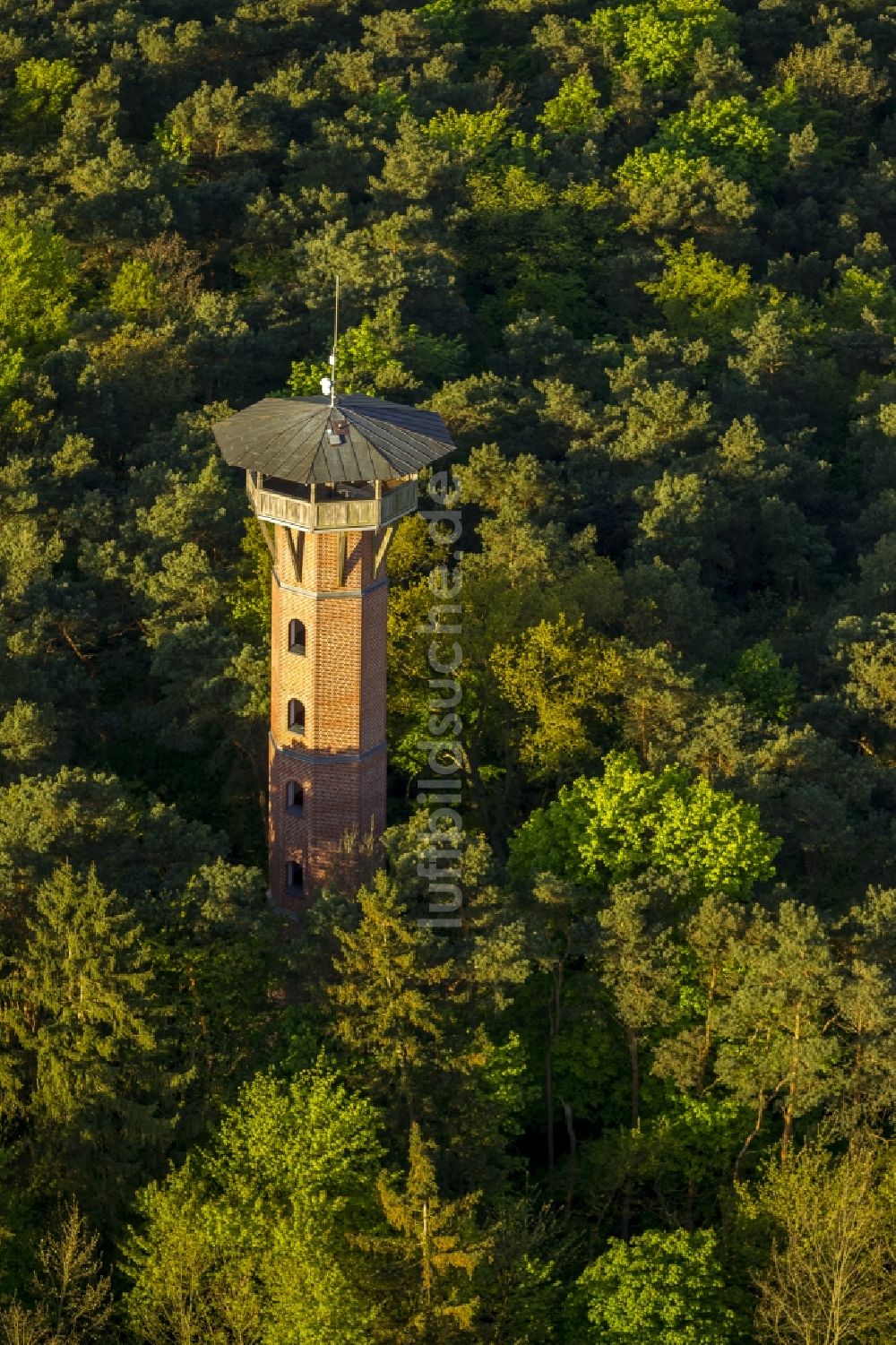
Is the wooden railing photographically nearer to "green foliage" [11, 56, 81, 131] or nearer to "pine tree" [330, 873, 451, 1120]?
"pine tree" [330, 873, 451, 1120]

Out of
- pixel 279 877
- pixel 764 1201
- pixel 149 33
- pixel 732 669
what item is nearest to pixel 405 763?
pixel 279 877

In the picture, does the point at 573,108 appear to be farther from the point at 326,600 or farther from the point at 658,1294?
the point at 658,1294

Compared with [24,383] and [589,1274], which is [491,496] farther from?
[589,1274]

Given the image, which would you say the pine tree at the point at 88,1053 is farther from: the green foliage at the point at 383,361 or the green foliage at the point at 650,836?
the green foliage at the point at 383,361

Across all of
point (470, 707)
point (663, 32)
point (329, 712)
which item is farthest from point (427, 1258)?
point (663, 32)

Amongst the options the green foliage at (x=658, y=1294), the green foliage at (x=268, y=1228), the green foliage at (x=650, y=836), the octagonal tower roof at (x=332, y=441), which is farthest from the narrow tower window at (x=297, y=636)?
the green foliage at (x=658, y=1294)

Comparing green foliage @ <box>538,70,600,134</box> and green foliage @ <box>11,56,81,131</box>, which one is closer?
green foliage @ <box>11,56,81,131</box>

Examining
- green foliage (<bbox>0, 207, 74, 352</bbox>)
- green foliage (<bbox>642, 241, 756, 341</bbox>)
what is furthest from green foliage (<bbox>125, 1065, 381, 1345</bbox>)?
green foliage (<bbox>642, 241, 756, 341</bbox>)
